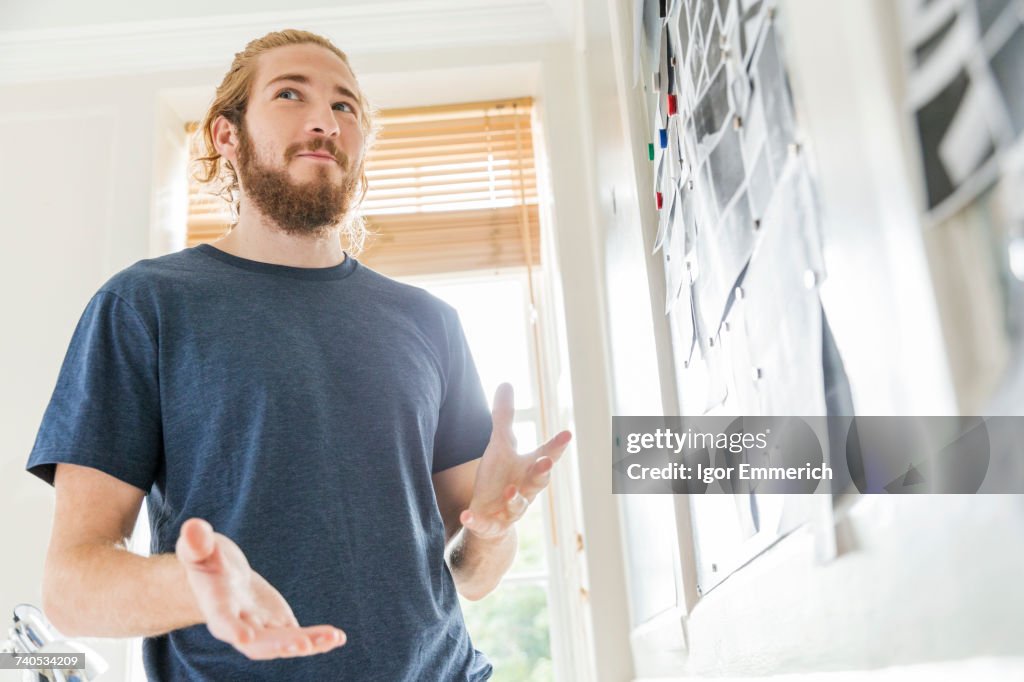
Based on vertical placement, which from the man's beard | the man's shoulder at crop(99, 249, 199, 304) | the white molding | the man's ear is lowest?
the man's shoulder at crop(99, 249, 199, 304)

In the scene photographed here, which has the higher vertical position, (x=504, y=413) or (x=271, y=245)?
(x=271, y=245)

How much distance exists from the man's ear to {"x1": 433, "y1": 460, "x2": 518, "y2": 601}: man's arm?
0.62 metres

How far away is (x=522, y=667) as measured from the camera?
2.41 meters

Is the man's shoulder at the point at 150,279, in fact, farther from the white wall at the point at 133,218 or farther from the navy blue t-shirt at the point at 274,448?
the white wall at the point at 133,218

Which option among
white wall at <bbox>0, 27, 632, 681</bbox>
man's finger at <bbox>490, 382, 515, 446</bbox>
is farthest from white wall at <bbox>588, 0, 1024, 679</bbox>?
white wall at <bbox>0, 27, 632, 681</bbox>

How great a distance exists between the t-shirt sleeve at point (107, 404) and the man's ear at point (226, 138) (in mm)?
423

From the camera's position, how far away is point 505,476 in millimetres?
1086

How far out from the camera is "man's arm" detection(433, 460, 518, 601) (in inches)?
48.6

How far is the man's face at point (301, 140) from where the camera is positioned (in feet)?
4.25

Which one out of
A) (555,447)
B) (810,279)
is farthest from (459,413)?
(810,279)

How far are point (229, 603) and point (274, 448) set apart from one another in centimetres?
39

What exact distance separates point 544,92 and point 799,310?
1.87 meters

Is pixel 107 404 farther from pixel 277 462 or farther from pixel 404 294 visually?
pixel 404 294

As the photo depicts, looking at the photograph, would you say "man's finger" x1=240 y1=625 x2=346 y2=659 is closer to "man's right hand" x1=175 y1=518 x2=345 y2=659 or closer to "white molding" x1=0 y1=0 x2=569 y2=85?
"man's right hand" x1=175 y1=518 x2=345 y2=659
